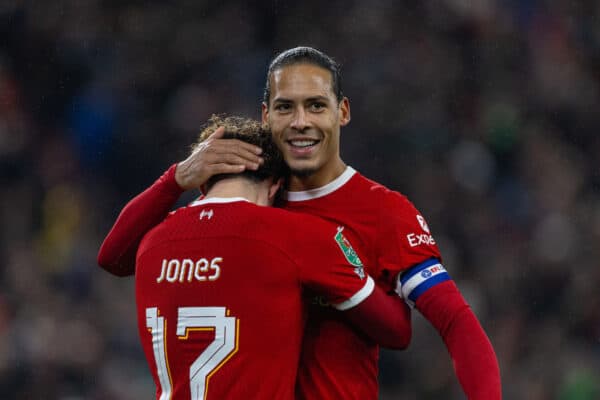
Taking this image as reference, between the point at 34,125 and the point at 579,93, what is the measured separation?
460 cm

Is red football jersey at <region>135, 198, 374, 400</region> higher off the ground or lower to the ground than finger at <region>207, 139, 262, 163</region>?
lower

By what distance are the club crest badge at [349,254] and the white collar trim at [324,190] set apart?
0.32 meters

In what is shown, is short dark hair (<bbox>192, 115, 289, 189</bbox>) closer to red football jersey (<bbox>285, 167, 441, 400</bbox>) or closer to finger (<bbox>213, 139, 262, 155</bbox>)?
finger (<bbox>213, 139, 262, 155</bbox>)

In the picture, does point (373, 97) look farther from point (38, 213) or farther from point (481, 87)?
point (38, 213)

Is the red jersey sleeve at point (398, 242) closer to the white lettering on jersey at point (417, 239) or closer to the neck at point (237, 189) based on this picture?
the white lettering on jersey at point (417, 239)

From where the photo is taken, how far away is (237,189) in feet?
9.69

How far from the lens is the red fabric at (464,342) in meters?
2.81

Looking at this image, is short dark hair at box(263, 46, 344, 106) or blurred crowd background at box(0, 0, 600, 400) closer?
short dark hair at box(263, 46, 344, 106)

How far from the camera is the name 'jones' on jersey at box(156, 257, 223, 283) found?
278 centimetres

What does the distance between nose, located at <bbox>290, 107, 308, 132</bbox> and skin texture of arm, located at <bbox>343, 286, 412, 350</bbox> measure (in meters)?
0.61

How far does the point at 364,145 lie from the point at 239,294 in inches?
185

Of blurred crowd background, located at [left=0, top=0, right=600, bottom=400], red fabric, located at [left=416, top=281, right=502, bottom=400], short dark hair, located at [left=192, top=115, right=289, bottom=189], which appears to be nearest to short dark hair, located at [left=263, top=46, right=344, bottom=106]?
short dark hair, located at [left=192, top=115, right=289, bottom=189]

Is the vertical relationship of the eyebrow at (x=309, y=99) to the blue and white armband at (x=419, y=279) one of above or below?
above

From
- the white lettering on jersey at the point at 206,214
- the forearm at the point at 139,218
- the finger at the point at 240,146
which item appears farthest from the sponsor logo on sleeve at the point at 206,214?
the forearm at the point at 139,218
